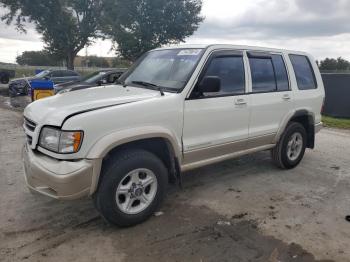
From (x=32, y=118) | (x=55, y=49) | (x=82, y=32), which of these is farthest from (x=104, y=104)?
(x=55, y=49)

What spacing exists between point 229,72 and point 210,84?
72 cm

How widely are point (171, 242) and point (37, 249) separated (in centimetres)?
129

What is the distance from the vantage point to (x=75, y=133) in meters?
3.24

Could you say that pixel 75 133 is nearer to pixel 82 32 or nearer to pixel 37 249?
pixel 37 249

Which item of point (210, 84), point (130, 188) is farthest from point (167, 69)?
point (130, 188)

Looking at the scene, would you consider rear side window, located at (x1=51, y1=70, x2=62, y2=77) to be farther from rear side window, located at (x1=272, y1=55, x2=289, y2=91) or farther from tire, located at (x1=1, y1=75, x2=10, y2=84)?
rear side window, located at (x1=272, y1=55, x2=289, y2=91)

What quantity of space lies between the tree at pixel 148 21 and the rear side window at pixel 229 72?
81.8 ft

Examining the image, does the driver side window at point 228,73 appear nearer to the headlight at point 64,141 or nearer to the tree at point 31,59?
the headlight at point 64,141

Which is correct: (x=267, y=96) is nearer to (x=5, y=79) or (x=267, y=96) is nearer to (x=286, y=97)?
(x=286, y=97)

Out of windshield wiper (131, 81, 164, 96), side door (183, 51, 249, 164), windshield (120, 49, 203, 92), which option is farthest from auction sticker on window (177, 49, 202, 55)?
windshield wiper (131, 81, 164, 96)

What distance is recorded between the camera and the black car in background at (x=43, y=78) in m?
18.2

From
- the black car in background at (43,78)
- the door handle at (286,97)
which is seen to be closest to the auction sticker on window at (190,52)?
the door handle at (286,97)

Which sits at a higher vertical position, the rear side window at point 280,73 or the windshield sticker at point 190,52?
the windshield sticker at point 190,52

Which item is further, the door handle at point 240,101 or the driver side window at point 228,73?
the door handle at point 240,101
